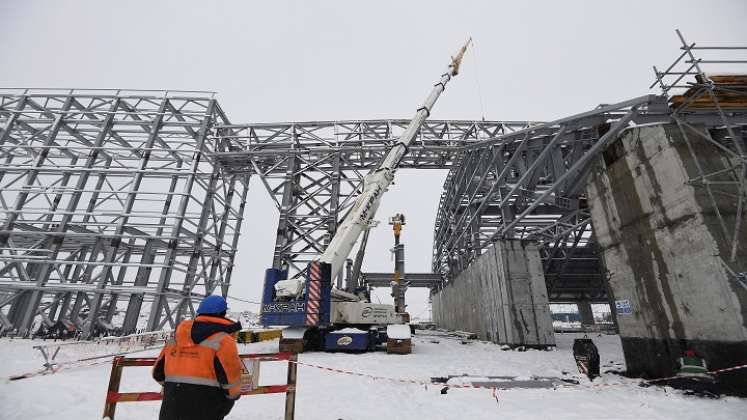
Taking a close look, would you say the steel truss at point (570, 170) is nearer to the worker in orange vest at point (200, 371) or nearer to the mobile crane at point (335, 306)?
the mobile crane at point (335, 306)

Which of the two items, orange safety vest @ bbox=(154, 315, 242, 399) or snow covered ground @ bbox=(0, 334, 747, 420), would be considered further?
snow covered ground @ bbox=(0, 334, 747, 420)

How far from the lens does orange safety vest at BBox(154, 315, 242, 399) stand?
2598 millimetres

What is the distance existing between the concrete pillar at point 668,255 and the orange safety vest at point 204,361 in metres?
7.35

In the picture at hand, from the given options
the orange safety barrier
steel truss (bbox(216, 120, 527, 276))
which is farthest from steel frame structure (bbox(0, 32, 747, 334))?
the orange safety barrier

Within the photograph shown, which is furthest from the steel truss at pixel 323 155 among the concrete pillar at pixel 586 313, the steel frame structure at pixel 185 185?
the concrete pillar at pixel 586 313

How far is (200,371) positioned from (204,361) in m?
0.08

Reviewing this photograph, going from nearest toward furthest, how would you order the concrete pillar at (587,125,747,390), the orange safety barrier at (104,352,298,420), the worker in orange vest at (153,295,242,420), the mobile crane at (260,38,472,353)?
the worker in orange vest at (153,295,242,420) < the orange safety barrier at (104,352,298,420) < the concrete pillar at (587,125,747,390) < the mobile crane at (260,38,472,353)

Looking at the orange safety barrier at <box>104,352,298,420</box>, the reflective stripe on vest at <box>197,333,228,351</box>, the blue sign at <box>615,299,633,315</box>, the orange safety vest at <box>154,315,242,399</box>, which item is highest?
the blue sign at <box>615,299,633,315</box>

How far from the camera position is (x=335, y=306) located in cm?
1126

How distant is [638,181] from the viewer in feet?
22.6

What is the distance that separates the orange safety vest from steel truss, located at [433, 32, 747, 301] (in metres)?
7.58

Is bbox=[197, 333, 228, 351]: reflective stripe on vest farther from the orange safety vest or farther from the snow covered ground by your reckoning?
the snow covered ground

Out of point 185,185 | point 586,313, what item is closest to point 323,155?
point 185,185

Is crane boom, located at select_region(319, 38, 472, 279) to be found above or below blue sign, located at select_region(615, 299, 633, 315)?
above
